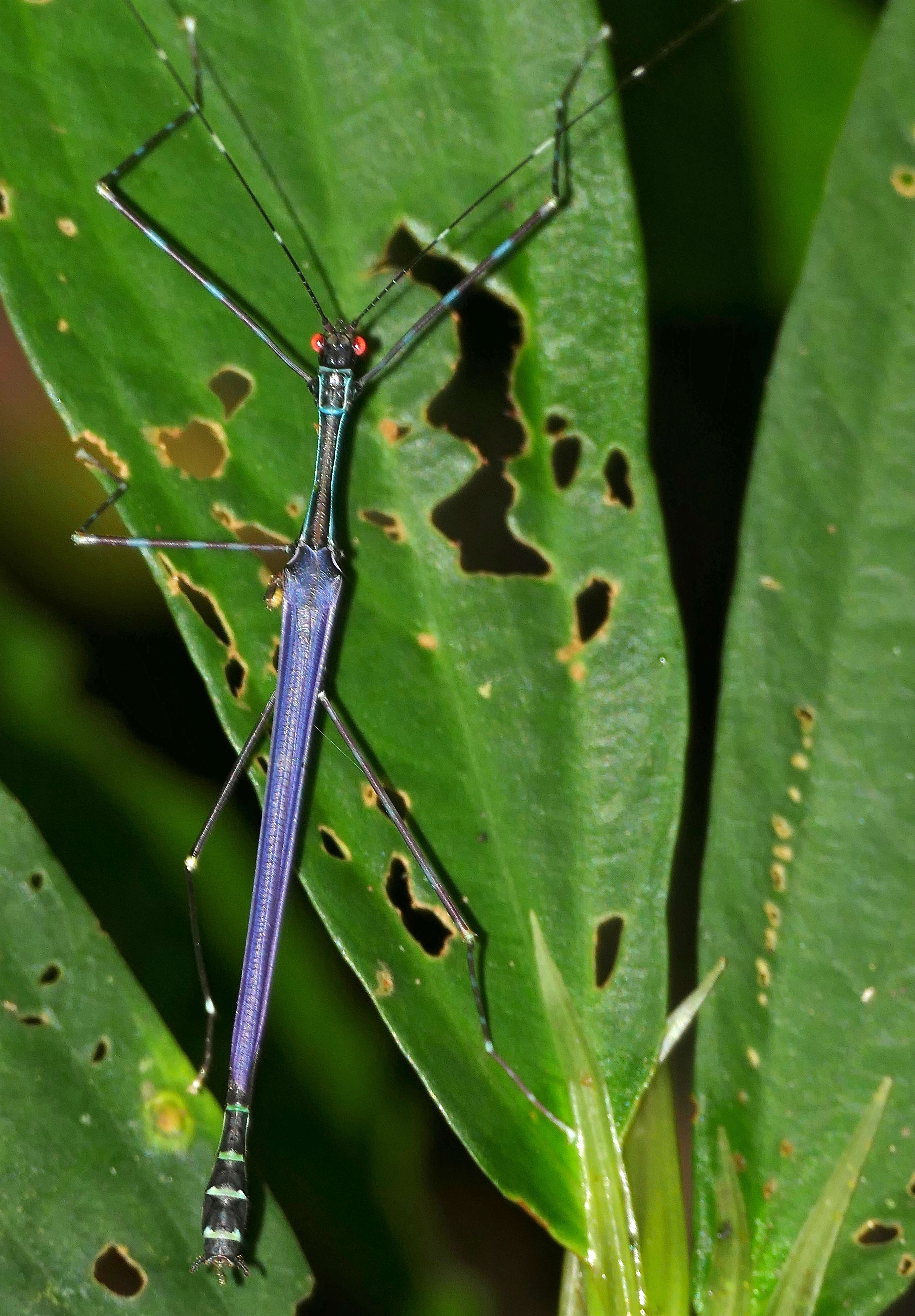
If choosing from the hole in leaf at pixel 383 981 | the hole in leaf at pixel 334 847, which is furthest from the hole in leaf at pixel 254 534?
the hole in leaf at pixel 383 981

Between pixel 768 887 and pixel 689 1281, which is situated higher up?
pixel 768 887

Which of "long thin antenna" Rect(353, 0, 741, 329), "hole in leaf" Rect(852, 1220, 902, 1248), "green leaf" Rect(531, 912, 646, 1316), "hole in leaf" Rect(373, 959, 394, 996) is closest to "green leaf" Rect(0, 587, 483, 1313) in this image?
"hole in leaf" Rect(373, 959, 394, 996)

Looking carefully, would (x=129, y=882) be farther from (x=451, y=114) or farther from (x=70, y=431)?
(x=451, y=114)

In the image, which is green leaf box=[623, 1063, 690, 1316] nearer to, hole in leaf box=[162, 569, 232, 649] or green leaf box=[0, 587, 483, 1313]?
green leaf box=[0, 587, 483, 1313]

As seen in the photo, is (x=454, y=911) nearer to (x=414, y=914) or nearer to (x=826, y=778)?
(x=414, y=914)

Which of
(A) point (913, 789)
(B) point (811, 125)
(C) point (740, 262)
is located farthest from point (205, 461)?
(B) point (811, 125)
